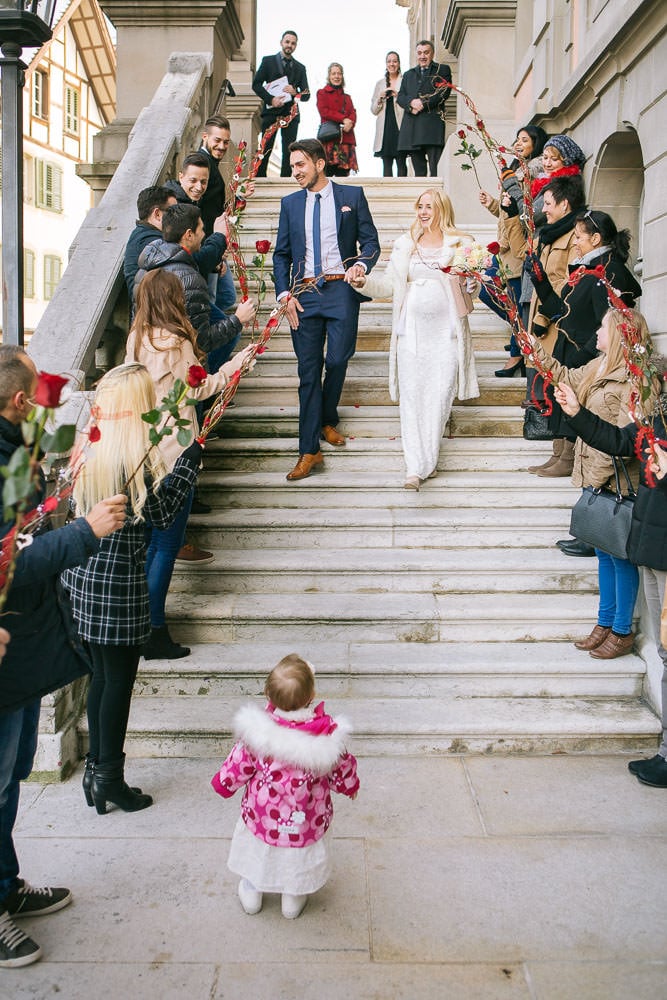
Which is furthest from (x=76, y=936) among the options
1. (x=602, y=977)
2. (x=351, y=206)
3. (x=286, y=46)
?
(x=286, y=46)

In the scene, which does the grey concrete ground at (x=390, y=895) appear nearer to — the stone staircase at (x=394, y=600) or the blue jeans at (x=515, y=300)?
the stone staircase at (x=394, y=600)

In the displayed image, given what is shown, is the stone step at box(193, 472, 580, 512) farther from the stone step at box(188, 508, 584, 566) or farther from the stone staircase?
the stone step at box(188, 508, 584, 566)

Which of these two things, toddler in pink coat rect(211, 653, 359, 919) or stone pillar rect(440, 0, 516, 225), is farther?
stone pillar rect(440, 0, 516, 225)

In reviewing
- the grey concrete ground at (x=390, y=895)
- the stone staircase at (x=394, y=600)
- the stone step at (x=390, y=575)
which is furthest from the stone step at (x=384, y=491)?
the grey concrete ground at (x=390, y=895)

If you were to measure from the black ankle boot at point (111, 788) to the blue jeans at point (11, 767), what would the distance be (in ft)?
2.47

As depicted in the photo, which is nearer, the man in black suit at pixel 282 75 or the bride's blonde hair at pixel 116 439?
the bride's blonde hair at pixel 116 439

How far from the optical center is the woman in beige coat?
14.2 metres

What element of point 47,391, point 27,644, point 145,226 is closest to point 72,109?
point 145,226

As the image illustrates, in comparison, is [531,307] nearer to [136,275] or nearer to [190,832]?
[136,275]

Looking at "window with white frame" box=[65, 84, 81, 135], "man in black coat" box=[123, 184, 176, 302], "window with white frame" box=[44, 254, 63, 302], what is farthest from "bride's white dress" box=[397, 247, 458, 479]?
"window with white frame" box=[65, 84, 81, 135]

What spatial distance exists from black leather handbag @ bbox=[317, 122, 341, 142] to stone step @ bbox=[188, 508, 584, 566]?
327 inches

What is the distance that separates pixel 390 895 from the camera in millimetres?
3770

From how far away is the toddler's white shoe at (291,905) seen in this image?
3.59 meters

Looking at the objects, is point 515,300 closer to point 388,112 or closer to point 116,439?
point 116,439
